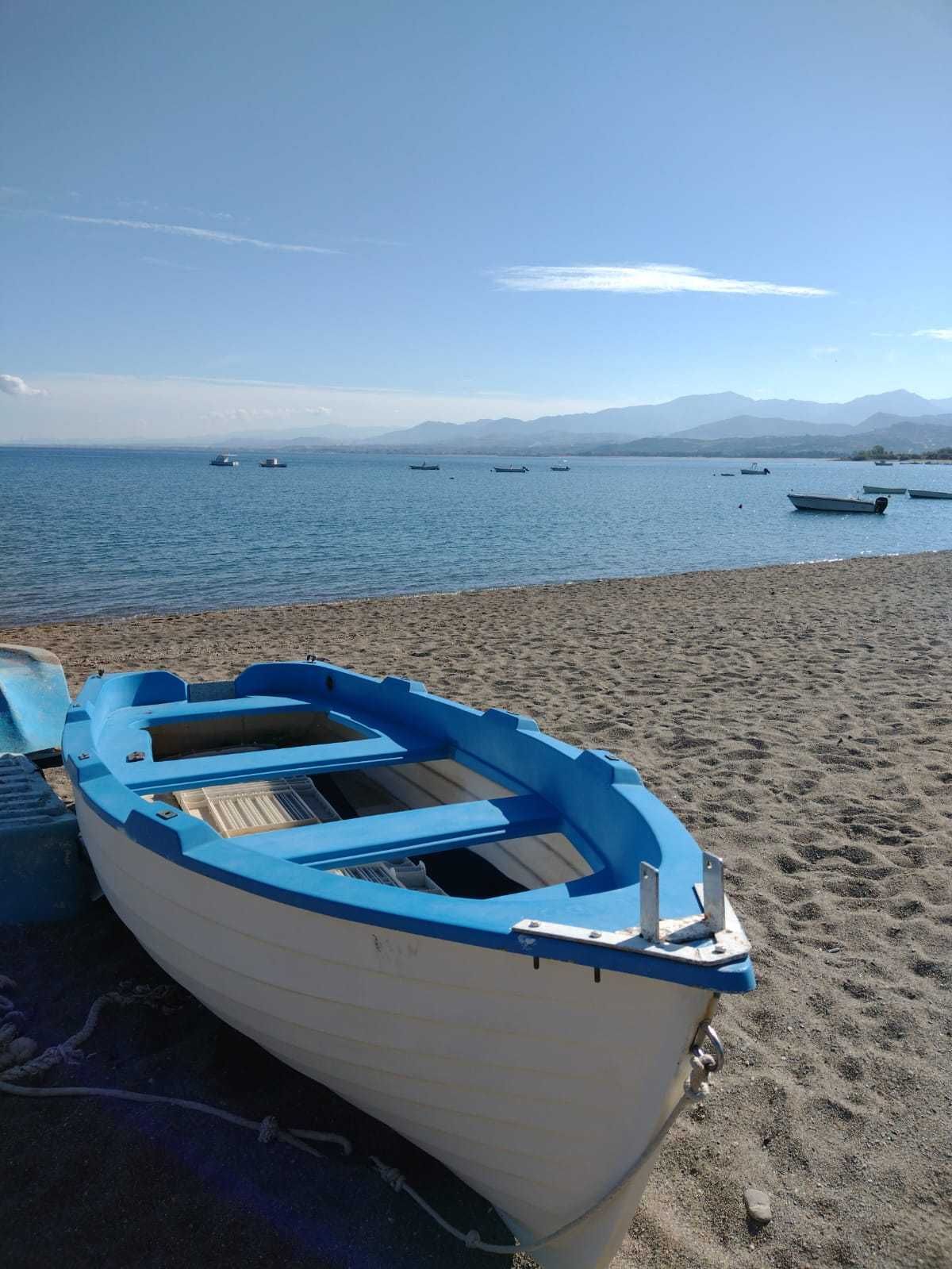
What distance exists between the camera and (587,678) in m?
8.72

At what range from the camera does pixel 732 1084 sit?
314cm

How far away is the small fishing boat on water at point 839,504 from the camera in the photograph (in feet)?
126

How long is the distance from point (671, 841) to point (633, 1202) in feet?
3.23

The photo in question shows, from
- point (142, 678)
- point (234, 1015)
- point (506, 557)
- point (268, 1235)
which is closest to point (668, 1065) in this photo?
point (268, 1235)

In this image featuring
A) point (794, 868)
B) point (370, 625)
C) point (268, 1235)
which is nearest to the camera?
point (268, 1235)

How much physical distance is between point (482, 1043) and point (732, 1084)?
1404mm

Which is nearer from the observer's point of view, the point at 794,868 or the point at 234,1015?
the point at 234,1015

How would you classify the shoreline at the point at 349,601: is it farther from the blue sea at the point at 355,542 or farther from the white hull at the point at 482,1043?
the white hull at the point at 482,1043

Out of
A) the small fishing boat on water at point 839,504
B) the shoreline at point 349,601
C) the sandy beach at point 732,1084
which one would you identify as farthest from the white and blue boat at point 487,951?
the small fishing boat on water at point 839,504

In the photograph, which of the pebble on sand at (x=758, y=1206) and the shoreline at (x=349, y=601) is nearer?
the pebble on sand at (x=758, y=1206)

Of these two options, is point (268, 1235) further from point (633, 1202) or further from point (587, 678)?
point (587, 678)

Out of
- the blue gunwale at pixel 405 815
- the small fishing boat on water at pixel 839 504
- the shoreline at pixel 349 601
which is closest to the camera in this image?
the blue gunwale at pixel 405 815

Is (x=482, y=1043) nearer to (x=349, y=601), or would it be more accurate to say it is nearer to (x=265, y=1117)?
(x=265, y=1117)

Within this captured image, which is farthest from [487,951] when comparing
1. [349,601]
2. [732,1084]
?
[349,601]
